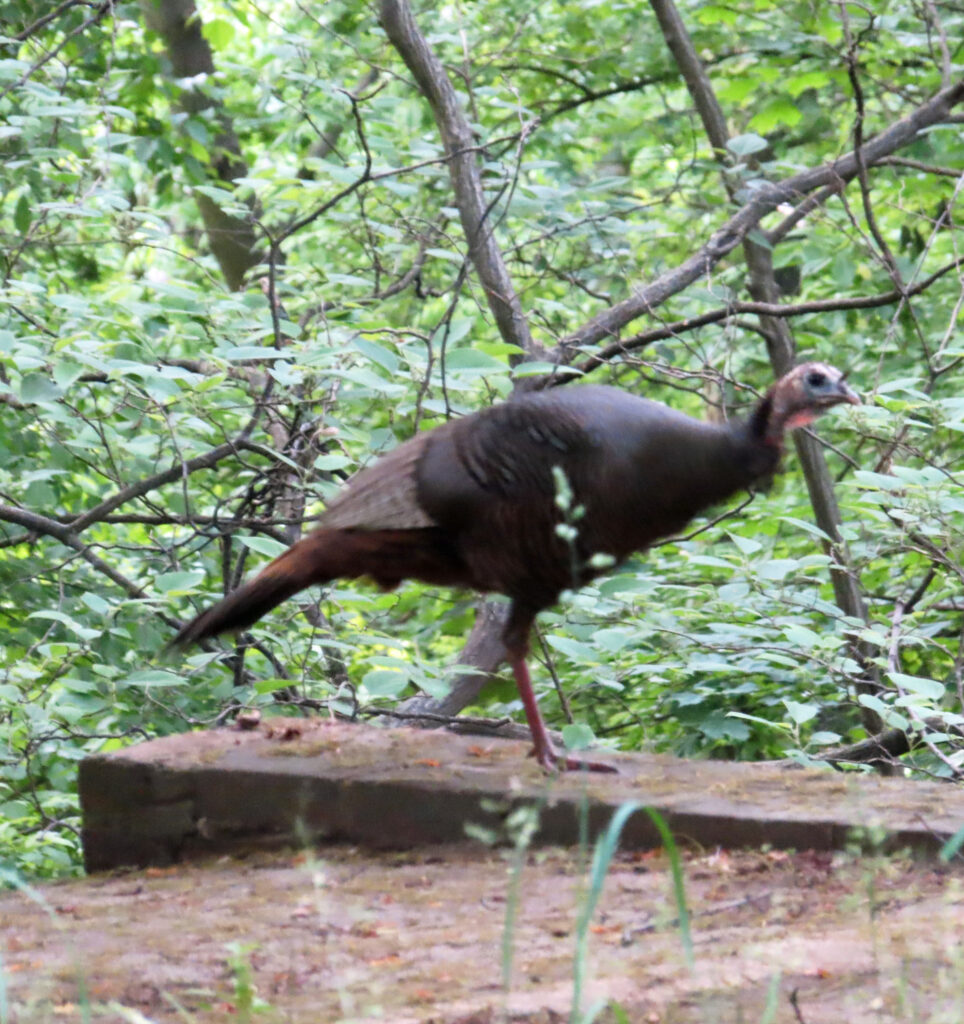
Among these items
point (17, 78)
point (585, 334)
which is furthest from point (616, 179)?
point (17, 78)

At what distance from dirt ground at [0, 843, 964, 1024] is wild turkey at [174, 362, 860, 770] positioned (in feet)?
2.59

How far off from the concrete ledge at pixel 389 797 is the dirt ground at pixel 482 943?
100 mm

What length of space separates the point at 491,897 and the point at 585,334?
11.6 feet

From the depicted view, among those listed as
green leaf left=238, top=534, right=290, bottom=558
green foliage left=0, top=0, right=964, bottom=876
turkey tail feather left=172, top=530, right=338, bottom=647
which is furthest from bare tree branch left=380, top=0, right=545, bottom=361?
turkey tail feather left=172, top=530, right=338, bottom=647

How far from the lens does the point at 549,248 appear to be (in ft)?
25.0

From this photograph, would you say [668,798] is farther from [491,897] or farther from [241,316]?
[241,316]

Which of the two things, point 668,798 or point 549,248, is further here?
point 549,248

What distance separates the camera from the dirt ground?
2.11 m

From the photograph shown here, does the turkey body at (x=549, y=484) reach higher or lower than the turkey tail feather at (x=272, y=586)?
higher

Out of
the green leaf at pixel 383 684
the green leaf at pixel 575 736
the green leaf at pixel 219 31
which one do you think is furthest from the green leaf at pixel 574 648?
the green leaf at pixel 219 31

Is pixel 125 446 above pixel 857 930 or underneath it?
above

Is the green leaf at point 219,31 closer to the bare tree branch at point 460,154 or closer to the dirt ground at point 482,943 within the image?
the bare tree branch at point 460,154

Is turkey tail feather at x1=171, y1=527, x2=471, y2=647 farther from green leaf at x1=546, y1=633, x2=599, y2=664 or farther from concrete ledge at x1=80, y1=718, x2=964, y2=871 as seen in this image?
green leaf at x1=546, y1=633, x2=599, y2=664

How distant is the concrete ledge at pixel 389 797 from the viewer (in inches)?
131
